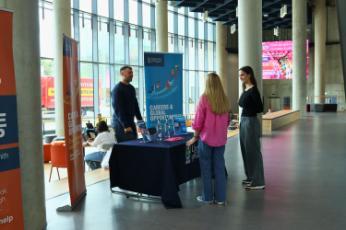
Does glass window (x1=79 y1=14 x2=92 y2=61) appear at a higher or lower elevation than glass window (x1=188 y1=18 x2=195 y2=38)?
lower

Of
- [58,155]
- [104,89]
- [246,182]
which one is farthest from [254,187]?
[104,89]

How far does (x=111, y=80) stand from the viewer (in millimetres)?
18953

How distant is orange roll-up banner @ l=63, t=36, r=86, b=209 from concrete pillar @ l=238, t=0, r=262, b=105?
6.29 m

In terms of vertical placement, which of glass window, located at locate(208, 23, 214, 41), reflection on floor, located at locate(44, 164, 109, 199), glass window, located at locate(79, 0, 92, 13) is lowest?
reflection on floor, located at locate(44, 164, 109, 199)

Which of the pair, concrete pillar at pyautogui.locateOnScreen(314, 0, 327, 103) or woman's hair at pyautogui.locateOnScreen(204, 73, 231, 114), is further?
concrete pillar at pyautogui.locateOnScreen(314, 0, 327, 103)

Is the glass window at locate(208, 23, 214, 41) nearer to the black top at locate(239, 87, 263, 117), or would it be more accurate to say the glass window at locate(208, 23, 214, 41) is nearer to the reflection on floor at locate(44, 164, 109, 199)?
the reflection on floor at locate(44, 164, 109, 199)

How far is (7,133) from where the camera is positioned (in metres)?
2.63

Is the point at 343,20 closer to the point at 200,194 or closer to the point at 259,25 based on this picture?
the point at 200,194

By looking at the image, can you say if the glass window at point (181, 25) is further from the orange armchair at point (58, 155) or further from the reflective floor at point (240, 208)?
the reflective floor at point (240, 208)

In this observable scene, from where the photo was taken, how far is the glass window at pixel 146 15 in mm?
21031

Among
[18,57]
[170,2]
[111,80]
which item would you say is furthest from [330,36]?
[18,57]

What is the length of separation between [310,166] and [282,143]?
9.71 ft

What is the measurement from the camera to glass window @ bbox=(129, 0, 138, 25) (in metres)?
20.2

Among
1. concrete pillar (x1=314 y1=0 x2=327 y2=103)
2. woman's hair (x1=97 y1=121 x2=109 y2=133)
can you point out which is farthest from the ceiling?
woman's hair (x1=97 y1=121 x2=109 y2=133)
